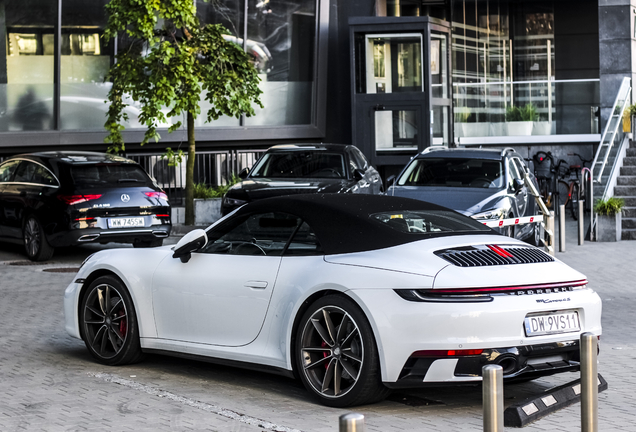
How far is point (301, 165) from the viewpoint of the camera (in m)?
17.4

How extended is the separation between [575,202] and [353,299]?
61.2 feet

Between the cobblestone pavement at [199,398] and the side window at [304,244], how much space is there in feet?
3.14

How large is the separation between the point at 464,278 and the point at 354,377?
91cm

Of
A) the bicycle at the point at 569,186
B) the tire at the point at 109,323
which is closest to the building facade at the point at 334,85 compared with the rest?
the bicycle at the point at 569,186

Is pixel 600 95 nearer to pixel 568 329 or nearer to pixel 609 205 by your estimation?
pixel 609 205

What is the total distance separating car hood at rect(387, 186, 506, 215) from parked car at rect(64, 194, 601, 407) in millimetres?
6858

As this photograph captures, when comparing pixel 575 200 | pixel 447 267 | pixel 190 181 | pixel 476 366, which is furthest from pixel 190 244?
pixel 575 200

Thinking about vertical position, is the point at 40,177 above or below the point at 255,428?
above

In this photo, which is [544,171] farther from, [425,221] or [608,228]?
[425,221]

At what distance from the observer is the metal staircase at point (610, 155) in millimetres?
19875

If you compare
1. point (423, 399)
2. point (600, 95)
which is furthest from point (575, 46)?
point (423, 399)

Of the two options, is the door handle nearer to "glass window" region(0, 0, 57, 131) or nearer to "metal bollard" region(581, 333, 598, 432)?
"metal bollard" region(581, 333, 598, 432)

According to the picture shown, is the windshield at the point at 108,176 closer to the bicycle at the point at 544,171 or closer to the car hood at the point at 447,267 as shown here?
the car hood at the point at 447,267

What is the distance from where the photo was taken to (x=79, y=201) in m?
14.7
